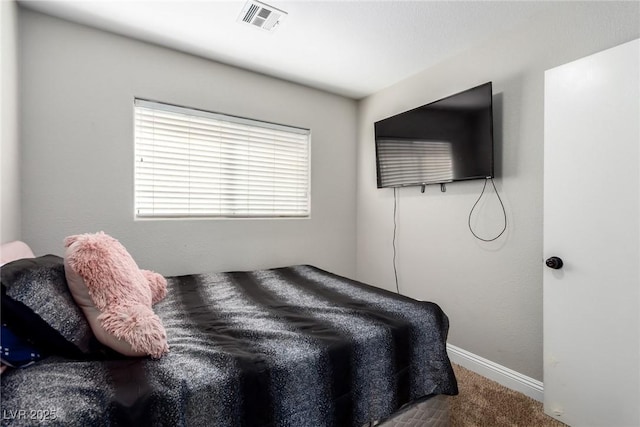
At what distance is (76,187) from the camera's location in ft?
6.78

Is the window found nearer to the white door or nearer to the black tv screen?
the black tv screen

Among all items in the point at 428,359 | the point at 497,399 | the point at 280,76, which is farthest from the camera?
the point at 280,76

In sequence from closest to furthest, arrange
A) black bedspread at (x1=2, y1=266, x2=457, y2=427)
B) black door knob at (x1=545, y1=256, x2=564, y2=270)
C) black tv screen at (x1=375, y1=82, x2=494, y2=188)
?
black bedspread at (x1=2, y1=266, x2=457, y2=427) < black door knob at (x1=545, y1=256, x2=564, y2=270) < black tv screen at (x1=375, y1=82, x2=494, y2=188)

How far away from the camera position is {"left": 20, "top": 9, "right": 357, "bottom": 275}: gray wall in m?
1.96

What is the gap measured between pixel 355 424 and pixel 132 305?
990 mm

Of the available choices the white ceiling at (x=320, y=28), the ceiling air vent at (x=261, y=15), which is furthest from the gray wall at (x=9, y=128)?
the ceiling air vent at (x=261, y=15)

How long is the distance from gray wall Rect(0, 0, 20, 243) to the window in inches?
25.8

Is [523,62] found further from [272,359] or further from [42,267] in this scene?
[42,267]

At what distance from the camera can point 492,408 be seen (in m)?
1.81

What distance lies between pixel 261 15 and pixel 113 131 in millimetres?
1354

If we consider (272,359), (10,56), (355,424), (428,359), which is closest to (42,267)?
(272,359)

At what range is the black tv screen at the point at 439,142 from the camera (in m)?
2.11

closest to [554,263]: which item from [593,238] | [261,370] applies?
[593,238]

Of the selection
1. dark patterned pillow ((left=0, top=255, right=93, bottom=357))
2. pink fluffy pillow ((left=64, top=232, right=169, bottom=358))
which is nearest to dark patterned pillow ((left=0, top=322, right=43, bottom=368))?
dark patterned pillow ((left=0, top=255, right=93, bottom=357))
